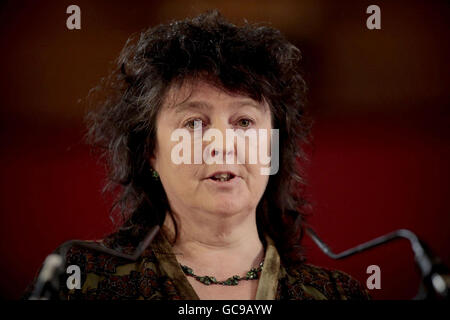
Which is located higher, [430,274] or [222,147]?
[222,147]

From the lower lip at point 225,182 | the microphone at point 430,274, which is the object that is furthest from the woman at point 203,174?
the microphone at point 430,274

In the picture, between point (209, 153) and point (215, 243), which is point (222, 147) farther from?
point (215, 243)

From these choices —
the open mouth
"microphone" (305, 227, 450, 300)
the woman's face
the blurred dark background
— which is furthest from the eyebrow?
"microphone" (305, 227, 450, 300)

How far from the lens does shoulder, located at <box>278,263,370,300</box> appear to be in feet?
2.88

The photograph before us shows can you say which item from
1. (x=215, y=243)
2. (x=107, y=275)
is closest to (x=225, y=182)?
(x=215, y=243)

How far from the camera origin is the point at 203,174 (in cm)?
82

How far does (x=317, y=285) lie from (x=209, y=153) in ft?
1.04

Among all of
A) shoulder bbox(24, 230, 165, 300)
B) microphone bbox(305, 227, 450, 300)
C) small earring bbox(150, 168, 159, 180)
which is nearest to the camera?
microphone bbox(305, 227, 450, 300)

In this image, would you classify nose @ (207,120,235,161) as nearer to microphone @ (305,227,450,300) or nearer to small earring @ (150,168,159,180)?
small earring @ (150,168,159,180)

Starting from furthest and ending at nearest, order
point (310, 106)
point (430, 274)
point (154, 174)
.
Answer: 1. point (310, 106)
2. point (154, 174)
3. point (430, 274)

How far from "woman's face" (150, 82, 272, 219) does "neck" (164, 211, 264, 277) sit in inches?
1.0

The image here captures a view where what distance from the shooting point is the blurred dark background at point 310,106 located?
965 millimetres

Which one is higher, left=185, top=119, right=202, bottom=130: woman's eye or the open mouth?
left=185, top=119, right=202, bottom=130: woman's eye

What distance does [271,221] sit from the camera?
1.03 m
